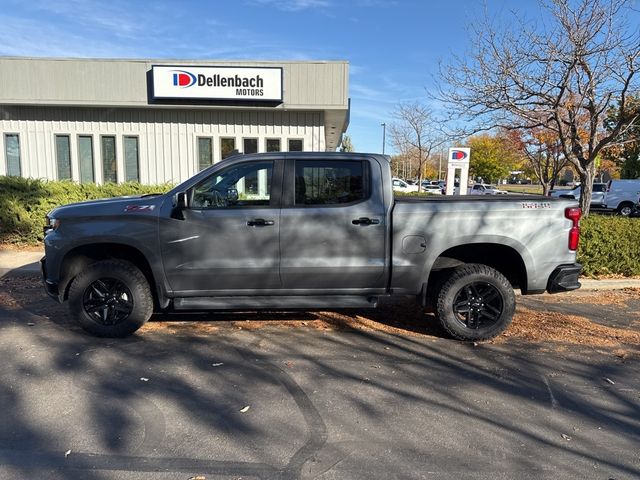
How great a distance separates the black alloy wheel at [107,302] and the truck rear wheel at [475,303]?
130 inches

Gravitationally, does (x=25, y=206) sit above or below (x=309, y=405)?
above

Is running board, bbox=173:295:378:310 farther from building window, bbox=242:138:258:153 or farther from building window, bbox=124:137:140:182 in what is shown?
building window, bbox=124:137:140:182

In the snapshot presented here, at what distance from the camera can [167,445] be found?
313 centimetres

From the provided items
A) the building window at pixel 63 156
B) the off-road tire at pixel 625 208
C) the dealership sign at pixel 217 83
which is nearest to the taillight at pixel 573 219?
the dealership sign at pixel 217 83

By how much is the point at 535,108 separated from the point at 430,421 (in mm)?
8228

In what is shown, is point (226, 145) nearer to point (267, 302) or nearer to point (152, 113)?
point (152, 113)

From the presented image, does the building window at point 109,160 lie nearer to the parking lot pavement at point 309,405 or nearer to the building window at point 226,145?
the building window at point 226,145

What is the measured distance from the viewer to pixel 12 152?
15094 mm

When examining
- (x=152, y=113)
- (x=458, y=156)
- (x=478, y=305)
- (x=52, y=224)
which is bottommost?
(x=478, y=305)

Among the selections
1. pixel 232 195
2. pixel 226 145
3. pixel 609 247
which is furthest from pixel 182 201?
pixel 226 145

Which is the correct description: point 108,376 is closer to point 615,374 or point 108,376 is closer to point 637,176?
point 615,374

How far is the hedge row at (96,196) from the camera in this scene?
778cm

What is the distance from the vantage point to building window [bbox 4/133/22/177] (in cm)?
1496

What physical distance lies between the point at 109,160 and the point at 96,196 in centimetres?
426
